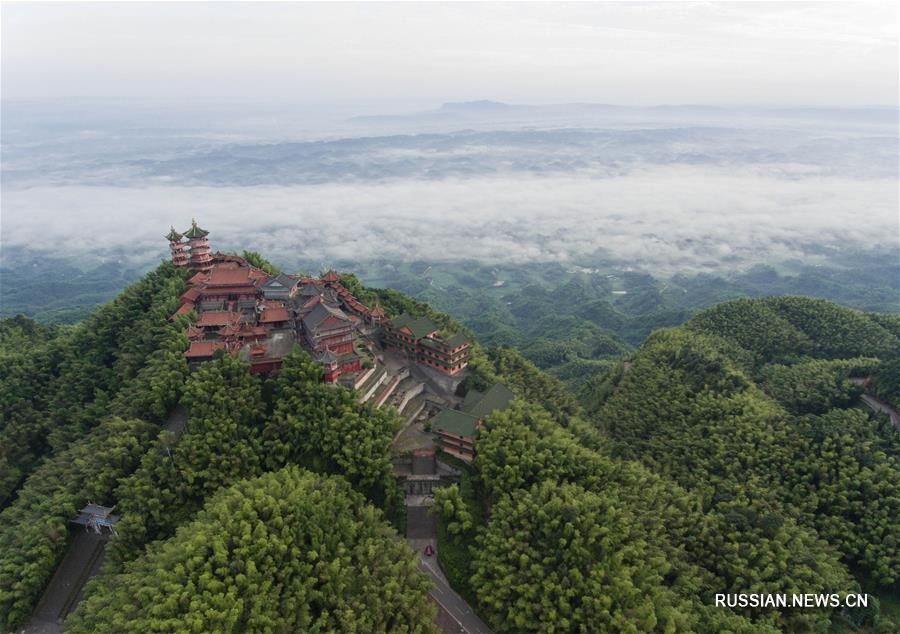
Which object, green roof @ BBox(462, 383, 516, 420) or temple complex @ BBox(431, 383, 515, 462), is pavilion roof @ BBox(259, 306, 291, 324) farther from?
green roof @ BBox(462, 383, 516, 420)

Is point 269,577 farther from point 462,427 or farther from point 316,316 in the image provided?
point 316,316

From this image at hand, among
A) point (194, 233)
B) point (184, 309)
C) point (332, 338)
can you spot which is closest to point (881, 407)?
point (332, 338)

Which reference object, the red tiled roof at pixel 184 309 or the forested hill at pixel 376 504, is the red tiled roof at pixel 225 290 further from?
the forested hill at pixel 376 504

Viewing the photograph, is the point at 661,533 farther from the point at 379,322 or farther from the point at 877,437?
the point at 379,322

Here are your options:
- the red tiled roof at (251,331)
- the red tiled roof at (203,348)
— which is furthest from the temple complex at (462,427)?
the red tiled roof at (203,348)

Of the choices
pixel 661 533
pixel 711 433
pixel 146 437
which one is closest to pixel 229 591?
pixel 146 437
